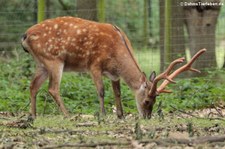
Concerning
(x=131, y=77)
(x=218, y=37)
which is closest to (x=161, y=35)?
(x=218, y=37)

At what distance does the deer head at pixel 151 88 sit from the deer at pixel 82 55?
1cm

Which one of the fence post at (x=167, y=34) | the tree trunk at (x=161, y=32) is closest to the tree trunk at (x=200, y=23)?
the tree trunk at (x=161, y=32)

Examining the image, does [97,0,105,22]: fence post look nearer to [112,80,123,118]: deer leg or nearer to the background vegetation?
the background vegetation

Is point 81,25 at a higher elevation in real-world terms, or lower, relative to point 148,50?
higher

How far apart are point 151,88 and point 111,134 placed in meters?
2.70

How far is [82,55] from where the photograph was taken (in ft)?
32.3

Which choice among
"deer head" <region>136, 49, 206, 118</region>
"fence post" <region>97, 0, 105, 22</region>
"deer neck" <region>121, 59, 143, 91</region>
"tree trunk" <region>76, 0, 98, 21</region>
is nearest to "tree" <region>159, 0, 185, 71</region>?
"fence post" <region>97, 0, 105, 22</region>

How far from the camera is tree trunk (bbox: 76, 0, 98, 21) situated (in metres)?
12.0

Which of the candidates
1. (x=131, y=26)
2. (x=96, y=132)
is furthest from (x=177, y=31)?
(x=96, y=132)

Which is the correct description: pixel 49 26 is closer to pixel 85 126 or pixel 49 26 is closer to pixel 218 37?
pixel 85 126

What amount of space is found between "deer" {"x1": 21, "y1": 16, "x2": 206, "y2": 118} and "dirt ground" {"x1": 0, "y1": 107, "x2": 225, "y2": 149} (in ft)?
4.53

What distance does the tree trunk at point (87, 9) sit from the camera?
1201 cm

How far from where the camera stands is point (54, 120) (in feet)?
27.7

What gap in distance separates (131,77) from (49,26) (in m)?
1.32
